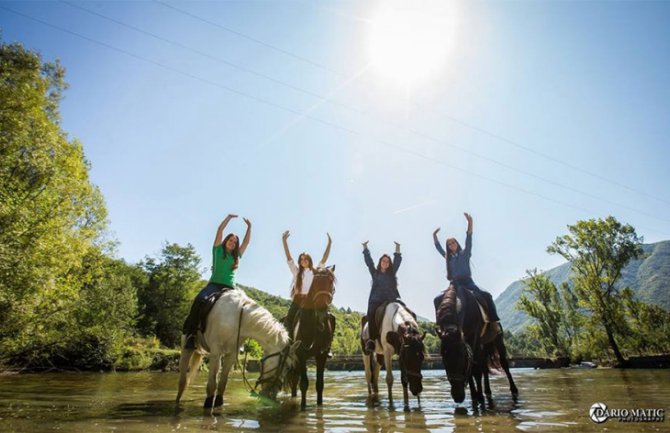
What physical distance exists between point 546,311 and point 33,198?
5298cm

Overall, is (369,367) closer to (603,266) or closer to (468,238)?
(468,238)

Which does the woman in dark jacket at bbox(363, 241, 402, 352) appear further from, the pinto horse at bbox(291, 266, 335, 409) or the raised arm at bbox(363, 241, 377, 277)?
the pinto horse at bbox(291, 266, 335, 409)

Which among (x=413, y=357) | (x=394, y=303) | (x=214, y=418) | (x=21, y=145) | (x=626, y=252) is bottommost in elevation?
(x=214, y=418)

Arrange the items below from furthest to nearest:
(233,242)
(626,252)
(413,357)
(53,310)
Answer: (626,252) → (53,310) → (233,242) → (413,357)

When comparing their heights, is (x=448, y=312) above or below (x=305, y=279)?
below

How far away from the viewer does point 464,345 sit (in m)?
6.04

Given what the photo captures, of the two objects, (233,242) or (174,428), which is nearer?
(174,428)

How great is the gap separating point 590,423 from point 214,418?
507cm

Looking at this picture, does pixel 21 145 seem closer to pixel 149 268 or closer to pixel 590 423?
pixel 590 423

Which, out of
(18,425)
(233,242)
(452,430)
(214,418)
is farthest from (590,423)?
(18,425)

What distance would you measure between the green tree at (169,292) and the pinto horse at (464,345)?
54.6m

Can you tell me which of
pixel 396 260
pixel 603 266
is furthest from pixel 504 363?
pixel 603 266

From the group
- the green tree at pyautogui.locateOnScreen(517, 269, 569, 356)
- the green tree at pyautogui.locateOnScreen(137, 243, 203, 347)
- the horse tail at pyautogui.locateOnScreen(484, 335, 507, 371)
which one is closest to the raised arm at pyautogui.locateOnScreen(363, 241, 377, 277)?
the horse tail at pyautogui.locateOnScreen(484, 335, 507, 371)

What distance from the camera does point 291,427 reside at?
4.36 meters
